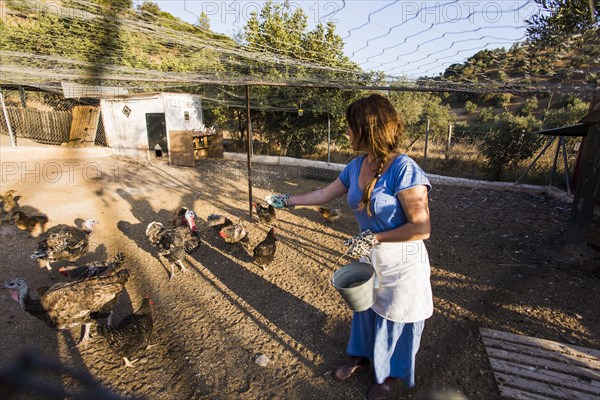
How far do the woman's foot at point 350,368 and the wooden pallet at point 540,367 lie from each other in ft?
3.87

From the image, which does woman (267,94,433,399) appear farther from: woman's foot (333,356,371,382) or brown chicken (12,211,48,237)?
brown chicken (12,211,48,237)

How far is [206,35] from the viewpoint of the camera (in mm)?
5055

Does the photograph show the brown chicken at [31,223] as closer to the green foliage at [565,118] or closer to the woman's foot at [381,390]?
the woman's foot at [381,390]

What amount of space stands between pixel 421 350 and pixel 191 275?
10.9 feet

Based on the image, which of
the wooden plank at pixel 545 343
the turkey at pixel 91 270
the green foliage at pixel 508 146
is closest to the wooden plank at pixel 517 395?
the wooden plank at pixel 545 343

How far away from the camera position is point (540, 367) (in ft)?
9.17

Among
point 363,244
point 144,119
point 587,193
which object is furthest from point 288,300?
point 144,119

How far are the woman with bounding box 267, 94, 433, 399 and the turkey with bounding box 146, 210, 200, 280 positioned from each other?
293 cm

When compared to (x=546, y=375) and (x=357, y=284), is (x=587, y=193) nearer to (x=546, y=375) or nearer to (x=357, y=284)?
(x=546, y=375)

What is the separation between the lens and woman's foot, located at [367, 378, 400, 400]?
2451 mm

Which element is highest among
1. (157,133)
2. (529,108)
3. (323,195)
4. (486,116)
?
(529,108)

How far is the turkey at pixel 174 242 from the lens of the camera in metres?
4.45

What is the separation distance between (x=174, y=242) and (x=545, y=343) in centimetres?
473

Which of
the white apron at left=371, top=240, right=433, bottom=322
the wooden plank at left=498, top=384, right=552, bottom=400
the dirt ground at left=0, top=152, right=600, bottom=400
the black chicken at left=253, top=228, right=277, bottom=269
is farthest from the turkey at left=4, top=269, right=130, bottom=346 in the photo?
the wooden plank at left=498, top=384, right=552, bottom=400
